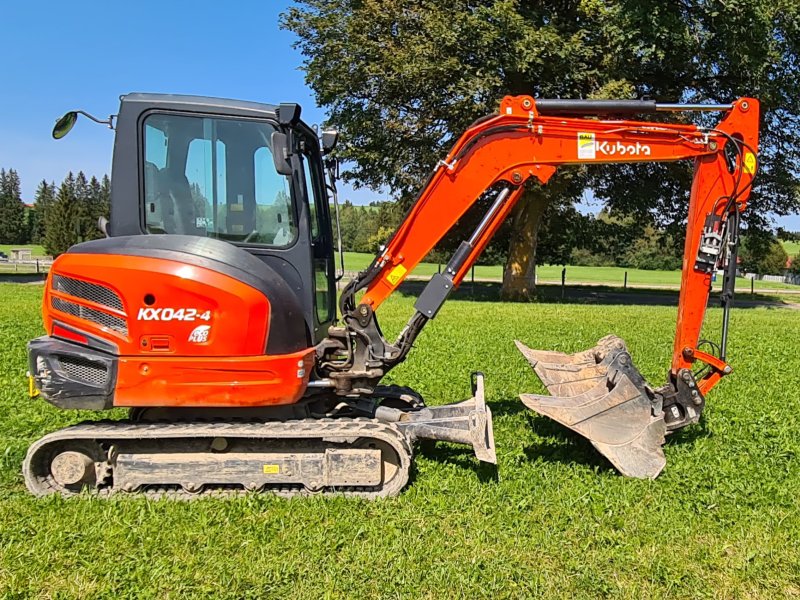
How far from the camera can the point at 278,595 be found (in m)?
3.72

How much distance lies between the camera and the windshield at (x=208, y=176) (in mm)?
4988

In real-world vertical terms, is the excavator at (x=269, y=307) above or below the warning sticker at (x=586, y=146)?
below

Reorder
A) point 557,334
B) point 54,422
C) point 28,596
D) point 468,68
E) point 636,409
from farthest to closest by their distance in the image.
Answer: point 468,68
point 557,334
point 54,422
point 636,409
point 28,596

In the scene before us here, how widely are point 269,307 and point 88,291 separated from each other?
1332 mm

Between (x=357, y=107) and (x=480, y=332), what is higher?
(x=357, y=107)

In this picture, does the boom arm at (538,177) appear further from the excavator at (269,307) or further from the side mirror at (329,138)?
the side mirror at (329,138)

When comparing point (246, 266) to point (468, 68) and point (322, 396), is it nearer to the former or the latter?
point (322, 396)

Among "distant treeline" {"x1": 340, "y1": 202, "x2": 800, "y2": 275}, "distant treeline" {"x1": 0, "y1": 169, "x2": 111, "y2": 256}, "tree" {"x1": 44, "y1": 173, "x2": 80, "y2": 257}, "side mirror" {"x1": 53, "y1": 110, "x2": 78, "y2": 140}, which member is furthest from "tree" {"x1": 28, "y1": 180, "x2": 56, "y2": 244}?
"side mirror" {"x1": 53, "y1": 110, "x2": 78, "y2": 140}

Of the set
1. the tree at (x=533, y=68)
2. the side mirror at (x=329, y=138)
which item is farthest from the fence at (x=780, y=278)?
the side mirror at (x=329, y=138)

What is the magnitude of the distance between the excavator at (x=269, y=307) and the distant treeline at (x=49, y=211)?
5643cm

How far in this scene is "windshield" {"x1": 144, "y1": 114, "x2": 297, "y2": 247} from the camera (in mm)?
4988

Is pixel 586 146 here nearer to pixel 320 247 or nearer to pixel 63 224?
pixel 320 247

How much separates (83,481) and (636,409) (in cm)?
438

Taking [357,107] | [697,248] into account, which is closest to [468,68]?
[357,107]
